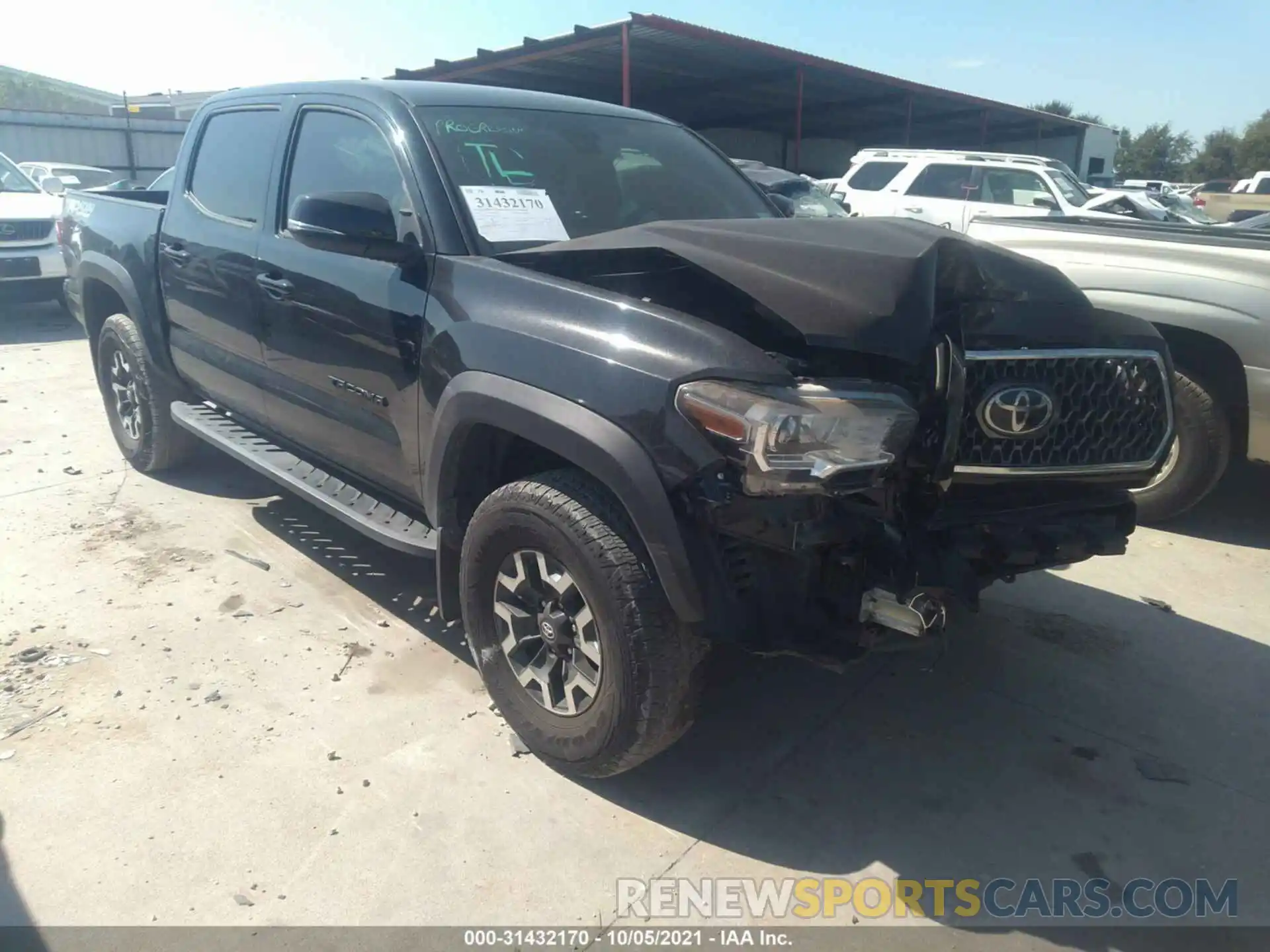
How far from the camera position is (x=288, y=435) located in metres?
3.98

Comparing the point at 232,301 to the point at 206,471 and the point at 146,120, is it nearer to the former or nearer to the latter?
the point at 206,471

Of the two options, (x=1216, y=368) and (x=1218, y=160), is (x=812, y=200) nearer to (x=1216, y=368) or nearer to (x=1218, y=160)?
(x=1216, y=368)

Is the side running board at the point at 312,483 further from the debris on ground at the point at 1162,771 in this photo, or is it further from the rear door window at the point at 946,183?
the rear door window at the point at 946,183

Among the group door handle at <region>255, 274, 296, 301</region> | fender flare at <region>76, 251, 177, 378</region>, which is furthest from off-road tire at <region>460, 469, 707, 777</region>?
fender flare at <region>76, 251, 177, 378</region>

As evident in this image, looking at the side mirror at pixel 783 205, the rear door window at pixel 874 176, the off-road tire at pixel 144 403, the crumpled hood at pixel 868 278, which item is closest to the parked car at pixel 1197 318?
the side mirror at pixel 783 205

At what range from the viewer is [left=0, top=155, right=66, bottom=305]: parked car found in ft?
32.9

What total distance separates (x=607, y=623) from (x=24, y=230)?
10.6m

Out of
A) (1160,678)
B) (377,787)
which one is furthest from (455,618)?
(1160,678)

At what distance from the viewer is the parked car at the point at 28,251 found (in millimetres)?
10023

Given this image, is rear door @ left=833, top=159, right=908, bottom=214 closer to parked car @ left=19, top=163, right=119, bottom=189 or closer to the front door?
the front door

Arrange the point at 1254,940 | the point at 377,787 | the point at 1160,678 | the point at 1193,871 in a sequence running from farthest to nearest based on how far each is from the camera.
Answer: the point at 1160,678 < the point at 377,787 < the point at 1193,871 < the point at 1254,940

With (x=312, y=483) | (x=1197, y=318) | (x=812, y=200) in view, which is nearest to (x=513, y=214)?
(x=312, y=483)

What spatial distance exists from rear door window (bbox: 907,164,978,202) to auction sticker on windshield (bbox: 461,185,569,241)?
10428 millimetres

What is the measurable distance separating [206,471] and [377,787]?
3357mm
